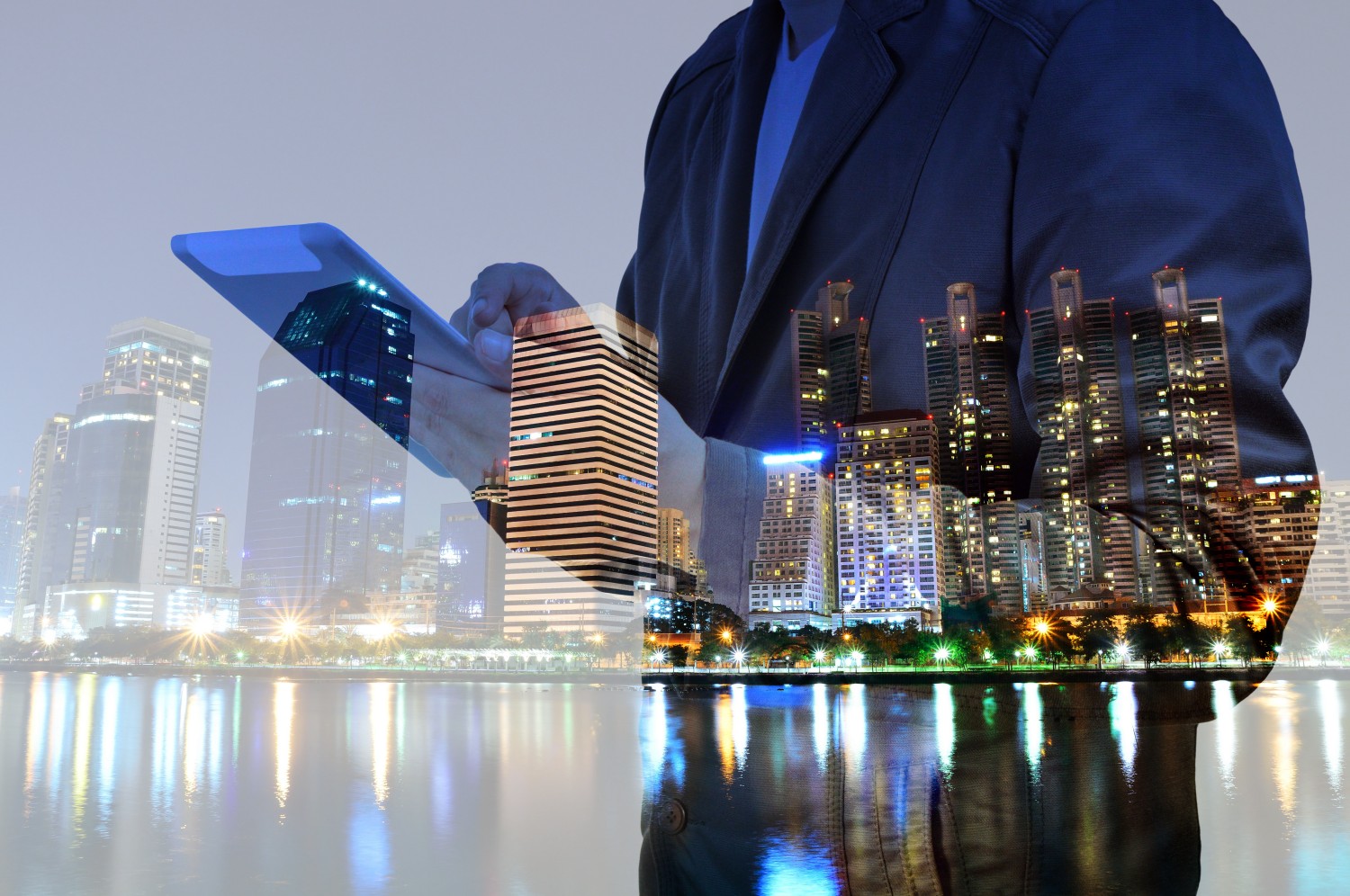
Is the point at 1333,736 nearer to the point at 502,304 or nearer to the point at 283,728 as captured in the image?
the point at 502,304

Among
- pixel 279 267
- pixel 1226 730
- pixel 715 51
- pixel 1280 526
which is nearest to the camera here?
pixel 1280 526

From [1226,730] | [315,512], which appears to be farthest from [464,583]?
[1226,730]

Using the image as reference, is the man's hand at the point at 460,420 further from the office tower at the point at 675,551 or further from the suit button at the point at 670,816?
the suit button at the point at 670,816

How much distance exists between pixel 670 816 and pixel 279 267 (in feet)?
2.32

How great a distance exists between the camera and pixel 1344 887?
894cm

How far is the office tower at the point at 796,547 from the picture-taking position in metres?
0.99

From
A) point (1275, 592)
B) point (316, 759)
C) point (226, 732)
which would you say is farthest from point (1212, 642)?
point (226, 732)

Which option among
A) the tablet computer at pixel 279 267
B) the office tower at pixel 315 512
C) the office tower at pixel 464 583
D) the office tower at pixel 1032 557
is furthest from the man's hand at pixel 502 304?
the office tower at pixel 315 512

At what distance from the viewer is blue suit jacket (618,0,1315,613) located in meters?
0.88

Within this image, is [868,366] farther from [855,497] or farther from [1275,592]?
[1275,592]

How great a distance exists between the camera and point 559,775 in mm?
21516

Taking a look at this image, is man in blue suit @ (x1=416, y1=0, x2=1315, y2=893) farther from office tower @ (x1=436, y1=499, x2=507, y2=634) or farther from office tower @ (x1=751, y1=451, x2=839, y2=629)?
office tower @ (x1=436, y1=499, x2=507, y2=634)

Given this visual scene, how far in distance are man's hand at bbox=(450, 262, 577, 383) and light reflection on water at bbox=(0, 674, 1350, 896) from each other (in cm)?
57

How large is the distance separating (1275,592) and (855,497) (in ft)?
1.29
